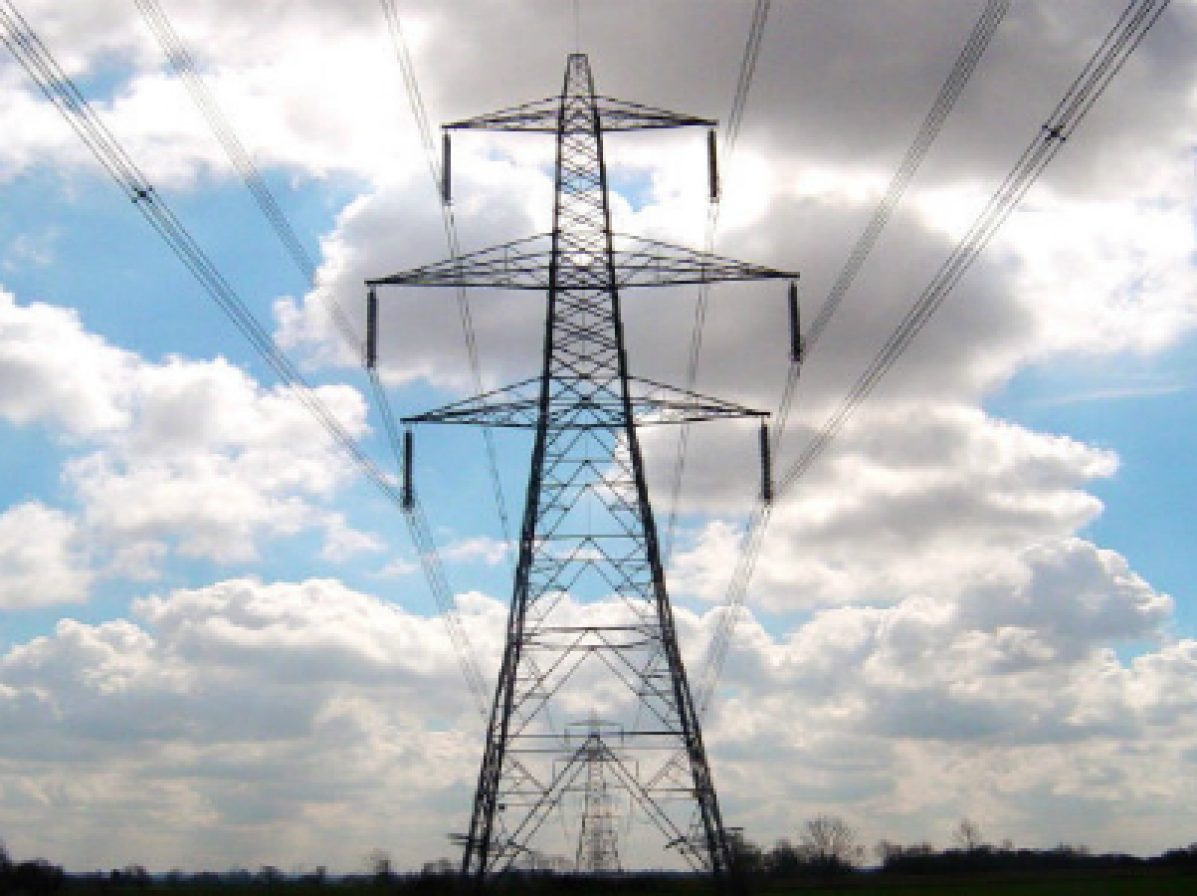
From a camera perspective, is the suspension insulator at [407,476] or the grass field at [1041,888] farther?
the grass field at [1041,888]

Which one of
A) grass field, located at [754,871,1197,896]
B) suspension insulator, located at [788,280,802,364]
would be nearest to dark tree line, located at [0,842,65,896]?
grass field, located at [754,871,1197,896]

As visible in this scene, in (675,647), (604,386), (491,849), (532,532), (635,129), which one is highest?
(635,129)

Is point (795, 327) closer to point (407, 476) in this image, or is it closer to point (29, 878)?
point (407, 476)

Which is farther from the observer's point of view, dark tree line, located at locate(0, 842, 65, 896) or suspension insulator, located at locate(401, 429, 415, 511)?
dark tree line, located at locate(0, 842, 65, 896)

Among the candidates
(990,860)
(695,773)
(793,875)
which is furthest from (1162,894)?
(990,860)

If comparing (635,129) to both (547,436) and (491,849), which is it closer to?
(547,436)

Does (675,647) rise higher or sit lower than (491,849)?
higher

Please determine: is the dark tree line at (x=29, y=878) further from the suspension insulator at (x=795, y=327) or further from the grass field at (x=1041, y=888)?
the suspension insulator at (x=795, y=327)

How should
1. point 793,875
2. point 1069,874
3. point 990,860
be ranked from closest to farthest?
point 1069,874
point 793,875
point 990,860

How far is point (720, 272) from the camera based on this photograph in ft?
138

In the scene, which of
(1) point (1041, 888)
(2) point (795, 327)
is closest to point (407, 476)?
(2) point (795, 327)

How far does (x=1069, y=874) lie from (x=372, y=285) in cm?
11898

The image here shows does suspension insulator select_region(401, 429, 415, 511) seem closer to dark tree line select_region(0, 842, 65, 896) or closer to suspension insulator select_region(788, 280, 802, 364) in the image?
suspension insulator select_region(788, 280, 802, 364)

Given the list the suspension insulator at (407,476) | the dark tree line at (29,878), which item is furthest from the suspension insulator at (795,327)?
the dark tree line at (29,878)
